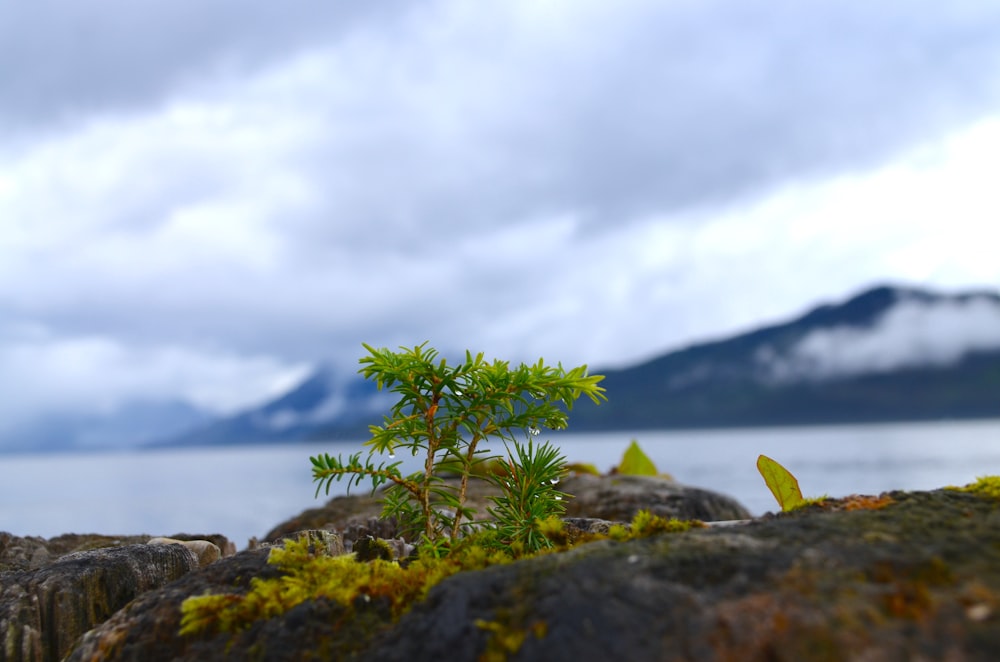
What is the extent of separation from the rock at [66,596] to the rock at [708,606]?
737 millimetres

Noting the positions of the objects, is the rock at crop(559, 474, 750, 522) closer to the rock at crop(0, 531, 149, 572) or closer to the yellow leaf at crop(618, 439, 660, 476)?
the yellow leaf at crop(618, 439, 660, 476)

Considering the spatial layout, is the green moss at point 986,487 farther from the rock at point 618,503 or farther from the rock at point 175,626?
the rock at point 618,503

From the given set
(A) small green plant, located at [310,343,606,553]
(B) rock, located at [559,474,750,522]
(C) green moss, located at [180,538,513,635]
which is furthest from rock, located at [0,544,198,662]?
(B) rock, located at [559,474,750,522]

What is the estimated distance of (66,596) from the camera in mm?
3973

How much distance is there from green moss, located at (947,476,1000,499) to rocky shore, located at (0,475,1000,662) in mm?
40

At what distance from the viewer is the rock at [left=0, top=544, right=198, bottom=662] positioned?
152 inches

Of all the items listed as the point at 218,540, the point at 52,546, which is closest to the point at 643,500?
the point at 218,540

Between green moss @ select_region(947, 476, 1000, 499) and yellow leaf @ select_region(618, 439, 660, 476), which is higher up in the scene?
green moss @ select_region(947, 476, 1000, 499)

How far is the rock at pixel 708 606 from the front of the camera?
2.27 metres

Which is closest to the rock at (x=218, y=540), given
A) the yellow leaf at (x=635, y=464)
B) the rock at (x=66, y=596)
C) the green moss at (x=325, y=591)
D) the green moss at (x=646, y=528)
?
the rock at (x=66, y=596)

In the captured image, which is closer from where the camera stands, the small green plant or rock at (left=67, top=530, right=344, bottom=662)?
rock at (left=67, top=530, right=344, bottom=662)

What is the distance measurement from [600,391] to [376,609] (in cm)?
159

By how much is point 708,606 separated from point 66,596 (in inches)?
132

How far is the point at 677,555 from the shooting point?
276 centimetres
